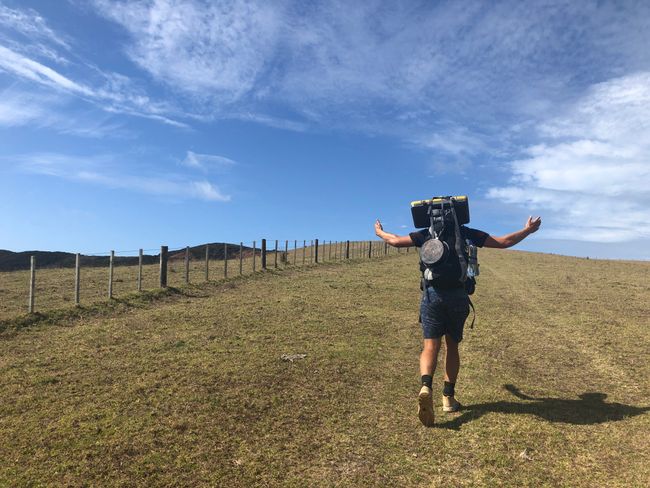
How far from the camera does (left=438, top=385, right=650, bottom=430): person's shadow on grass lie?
5554 millimetres

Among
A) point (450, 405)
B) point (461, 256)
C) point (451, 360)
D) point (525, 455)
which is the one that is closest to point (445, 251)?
point (461, 256)

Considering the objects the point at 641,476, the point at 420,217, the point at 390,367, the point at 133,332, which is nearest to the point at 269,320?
the point at 133,332

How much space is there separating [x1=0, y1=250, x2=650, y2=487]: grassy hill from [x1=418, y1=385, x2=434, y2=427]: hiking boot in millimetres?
115

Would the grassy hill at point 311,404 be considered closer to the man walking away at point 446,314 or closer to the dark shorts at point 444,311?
the man walking away at point 446,314

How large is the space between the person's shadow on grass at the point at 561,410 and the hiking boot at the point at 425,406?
230 mm

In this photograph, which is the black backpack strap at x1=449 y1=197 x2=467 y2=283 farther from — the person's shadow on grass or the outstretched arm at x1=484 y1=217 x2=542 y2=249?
the person's shadow on grass

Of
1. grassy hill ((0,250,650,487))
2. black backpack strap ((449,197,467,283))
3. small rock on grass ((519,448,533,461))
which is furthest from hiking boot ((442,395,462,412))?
black backpack strap ((449,197,467,283))

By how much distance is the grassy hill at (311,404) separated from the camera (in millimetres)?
4355

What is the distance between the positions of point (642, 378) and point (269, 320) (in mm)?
7749

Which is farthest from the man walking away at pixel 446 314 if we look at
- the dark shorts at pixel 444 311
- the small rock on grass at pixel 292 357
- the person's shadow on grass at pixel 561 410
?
the small rock on grass at pixel 292 357

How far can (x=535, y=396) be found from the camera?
6.50m

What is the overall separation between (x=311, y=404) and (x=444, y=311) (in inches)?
83.4

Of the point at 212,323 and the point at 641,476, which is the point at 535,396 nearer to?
the point at 641,476

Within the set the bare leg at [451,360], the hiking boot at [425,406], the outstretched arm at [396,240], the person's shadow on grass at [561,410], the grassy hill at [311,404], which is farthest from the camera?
the outstretched arm at [396,240]
